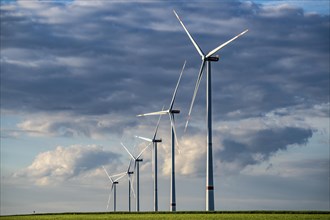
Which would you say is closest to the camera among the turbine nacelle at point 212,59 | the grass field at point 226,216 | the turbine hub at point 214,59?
the grass field at point 226,216

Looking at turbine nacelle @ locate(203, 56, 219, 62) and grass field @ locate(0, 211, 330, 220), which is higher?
turbine nacelle @ locate(203, 56, 219, 62)

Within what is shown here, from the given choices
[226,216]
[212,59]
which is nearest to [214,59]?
[212,59]

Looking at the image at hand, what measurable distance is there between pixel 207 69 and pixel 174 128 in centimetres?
2687

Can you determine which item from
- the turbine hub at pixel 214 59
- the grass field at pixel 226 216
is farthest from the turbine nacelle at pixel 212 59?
the grass field at pixel 226 216

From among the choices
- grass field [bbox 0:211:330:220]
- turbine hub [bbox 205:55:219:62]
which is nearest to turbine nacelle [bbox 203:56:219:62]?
turbine hub [bbox 205:55:219:62]

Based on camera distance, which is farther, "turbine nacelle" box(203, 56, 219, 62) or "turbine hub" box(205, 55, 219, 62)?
"turbine hub" box(205, 55, 219, 62)

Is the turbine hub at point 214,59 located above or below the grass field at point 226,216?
above

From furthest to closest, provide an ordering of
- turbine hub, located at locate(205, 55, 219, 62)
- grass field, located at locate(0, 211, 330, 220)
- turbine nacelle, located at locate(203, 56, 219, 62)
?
turbine hub, located at locate(205, 55, 219, 62)
turbine nacelle, located at locate(203, 56, 219, 62)
grass field, located at locate(0, 211, 330, 220)

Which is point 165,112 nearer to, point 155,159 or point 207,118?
point 155,159

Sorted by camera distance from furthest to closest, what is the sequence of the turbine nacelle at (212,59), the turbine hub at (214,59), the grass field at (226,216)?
the turbine hub at (214,59), the turbine nacelle at (212,59), the grass field at (226,216)

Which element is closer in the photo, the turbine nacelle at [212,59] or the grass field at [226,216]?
the grass field at [226,216]

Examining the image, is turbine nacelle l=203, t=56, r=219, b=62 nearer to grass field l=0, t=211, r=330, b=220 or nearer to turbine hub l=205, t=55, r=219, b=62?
turbine hub l=205, t=55, r=219, b=62

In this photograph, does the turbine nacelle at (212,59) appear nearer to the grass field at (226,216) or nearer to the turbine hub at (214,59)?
the turbine hub at (214,59)

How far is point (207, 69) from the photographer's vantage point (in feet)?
376
